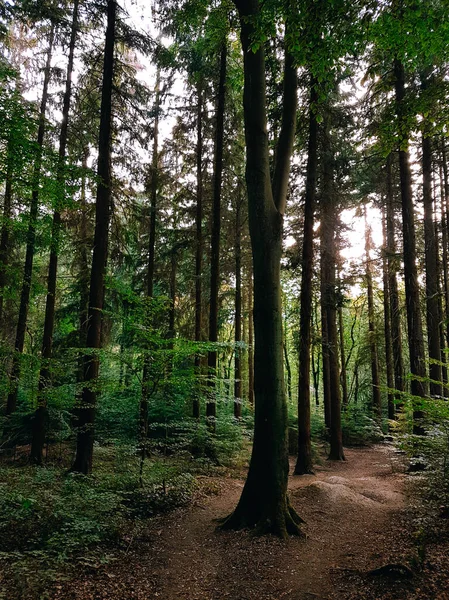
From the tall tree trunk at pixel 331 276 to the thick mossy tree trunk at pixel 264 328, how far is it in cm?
569

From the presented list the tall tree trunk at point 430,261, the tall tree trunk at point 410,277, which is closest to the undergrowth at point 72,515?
the tall tree trunk at point 410,277

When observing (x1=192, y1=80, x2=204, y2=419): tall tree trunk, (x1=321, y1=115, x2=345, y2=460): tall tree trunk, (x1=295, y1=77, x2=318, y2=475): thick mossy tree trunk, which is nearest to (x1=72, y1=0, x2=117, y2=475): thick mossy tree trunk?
(x1=192, y1=80, x2=204, y2=419): tall tree trunk

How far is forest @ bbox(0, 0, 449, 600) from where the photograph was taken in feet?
15.3

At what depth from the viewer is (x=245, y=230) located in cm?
1587

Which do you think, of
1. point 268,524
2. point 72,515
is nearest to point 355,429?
point 268,524

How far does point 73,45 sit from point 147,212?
18.7 ft

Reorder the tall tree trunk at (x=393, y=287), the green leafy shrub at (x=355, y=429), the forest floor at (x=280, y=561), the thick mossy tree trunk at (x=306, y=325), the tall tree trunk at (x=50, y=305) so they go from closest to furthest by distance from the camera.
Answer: the forest floor at (x=280, y=561)
the thick mossy tree trunk at (x=306, y=325)
the tall tree trunk at (x=50, y=305)
the tall tree trunk at (x=393, y=287)
the green leafy shrub at (x=355, y=429)

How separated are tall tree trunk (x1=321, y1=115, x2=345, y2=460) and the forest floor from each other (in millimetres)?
5619

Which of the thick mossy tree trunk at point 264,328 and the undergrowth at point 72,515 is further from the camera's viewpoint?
the thick mossy tree trunk at point 264,328

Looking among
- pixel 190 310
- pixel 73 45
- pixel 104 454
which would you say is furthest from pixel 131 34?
pixel 104 454

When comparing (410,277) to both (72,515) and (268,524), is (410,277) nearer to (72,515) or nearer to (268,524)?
(268,524)

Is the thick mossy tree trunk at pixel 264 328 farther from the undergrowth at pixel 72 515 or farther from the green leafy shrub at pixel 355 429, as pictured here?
the green leafy shrub at pixel 355 429

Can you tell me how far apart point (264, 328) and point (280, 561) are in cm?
316

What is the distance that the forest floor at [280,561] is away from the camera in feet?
12.8
